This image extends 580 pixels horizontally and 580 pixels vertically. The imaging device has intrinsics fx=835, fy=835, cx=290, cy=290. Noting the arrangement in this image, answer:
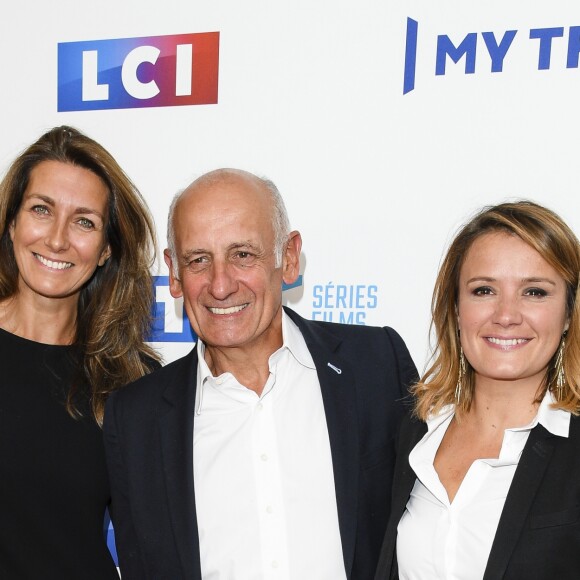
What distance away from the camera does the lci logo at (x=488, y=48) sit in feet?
9.18

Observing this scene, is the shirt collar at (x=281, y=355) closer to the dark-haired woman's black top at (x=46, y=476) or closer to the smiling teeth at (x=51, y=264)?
the dark-haired woman's black top at (x=46, y=476)

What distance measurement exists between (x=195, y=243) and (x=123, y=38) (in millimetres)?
1341

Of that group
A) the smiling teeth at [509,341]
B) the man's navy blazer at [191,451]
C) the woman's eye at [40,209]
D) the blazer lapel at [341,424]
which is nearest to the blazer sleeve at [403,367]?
the man's navy blazer at [191,451]

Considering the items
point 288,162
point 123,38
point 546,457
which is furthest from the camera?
point 123,38

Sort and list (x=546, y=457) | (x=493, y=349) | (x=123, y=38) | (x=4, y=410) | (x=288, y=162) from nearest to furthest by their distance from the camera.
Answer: (x=546, y=457) → (x=493, y=349) → (x=4, y=410) → (x=288, y=162) → (x=123, y=38)

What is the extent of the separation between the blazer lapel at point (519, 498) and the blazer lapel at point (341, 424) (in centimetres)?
48

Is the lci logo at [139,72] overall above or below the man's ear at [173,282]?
above

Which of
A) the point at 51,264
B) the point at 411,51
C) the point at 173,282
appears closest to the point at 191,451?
the point at 173,282

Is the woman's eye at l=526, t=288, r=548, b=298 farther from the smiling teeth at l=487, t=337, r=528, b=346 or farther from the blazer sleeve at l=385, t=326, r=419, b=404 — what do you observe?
the blazer sleeve at l=385, t=326, r=419, b=404

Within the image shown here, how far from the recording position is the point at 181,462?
2.38m

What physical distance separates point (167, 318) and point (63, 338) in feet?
2.00

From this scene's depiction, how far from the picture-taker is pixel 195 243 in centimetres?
242

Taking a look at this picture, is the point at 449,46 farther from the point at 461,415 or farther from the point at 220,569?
the point at 220,569

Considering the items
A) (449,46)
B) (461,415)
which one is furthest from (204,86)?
(461,415)
